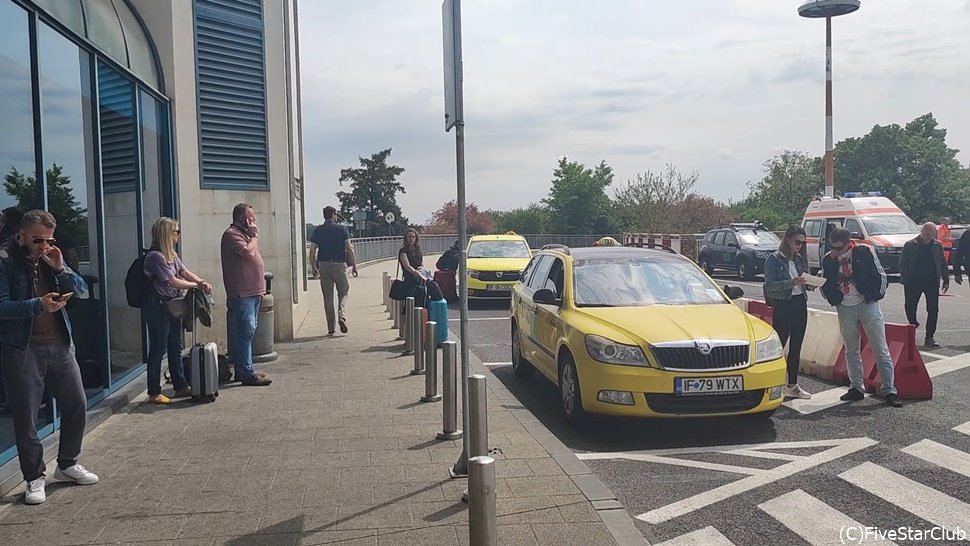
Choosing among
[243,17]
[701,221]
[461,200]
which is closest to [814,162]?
[701,221]

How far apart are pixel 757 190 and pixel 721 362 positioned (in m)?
69.1

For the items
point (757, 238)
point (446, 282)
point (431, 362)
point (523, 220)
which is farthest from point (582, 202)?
point (431, 362)

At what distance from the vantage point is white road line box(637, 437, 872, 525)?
15.7 ft

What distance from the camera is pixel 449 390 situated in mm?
6078

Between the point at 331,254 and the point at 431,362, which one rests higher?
the point at 331,254

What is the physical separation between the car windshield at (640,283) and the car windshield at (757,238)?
19.5 meters

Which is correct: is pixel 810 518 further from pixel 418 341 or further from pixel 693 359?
pixel 418 341

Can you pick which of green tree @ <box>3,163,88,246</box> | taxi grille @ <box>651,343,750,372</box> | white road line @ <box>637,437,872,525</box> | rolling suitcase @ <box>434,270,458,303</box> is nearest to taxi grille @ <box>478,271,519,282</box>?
rolling suitcase @ <box>434,270,458,303</box>

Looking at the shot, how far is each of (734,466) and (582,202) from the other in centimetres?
6329

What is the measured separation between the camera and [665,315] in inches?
277

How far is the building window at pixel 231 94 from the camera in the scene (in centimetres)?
1064

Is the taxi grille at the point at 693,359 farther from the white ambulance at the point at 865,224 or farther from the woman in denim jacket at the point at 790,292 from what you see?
the white ambulance at the point at 865,224

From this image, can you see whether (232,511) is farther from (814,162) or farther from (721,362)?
(814,162)

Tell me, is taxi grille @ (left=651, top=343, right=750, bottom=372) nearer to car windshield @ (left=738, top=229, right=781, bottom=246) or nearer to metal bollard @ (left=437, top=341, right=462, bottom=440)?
metal bollard @ (left=437, top=341, right=462, bottom=440)
